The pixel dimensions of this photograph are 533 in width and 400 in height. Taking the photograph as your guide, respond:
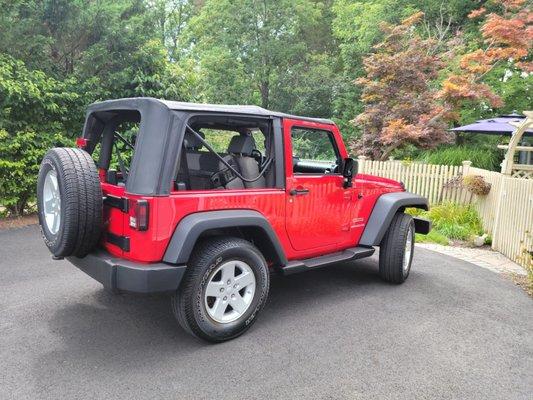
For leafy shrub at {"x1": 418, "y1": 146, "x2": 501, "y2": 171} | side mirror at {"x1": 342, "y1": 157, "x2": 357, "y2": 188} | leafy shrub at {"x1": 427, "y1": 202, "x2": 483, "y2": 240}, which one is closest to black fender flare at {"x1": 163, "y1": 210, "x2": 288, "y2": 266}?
side mirror at {"x1": 342, "y1": 157, "x2": 357, "y2": 188}

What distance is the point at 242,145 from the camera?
13.5 feet

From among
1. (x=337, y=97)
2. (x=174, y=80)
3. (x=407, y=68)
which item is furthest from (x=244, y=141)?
(x=337, y=97)

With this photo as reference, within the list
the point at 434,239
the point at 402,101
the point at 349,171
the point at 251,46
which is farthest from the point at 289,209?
the point at 251,46

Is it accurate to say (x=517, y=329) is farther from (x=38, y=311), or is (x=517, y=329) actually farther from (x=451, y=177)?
(x=451, y=177)

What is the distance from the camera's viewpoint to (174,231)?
314cm

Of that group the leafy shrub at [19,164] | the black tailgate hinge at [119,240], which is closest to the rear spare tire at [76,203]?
the black tailgate hinge at [119,240]

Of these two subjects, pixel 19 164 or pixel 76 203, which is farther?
pixel 19 164

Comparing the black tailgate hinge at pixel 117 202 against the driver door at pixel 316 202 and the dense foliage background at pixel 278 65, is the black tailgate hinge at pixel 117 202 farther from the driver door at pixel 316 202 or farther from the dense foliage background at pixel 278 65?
the dense foliage background at pixel 278 65

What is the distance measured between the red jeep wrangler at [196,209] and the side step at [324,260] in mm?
14

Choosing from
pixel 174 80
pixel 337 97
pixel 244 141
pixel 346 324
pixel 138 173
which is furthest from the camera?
pixel 337 97

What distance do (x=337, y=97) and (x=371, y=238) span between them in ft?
58.6

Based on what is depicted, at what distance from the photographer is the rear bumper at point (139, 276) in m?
3.01

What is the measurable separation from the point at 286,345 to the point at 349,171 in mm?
1907

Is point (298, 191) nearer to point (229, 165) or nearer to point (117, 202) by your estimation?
point (229, 165)
